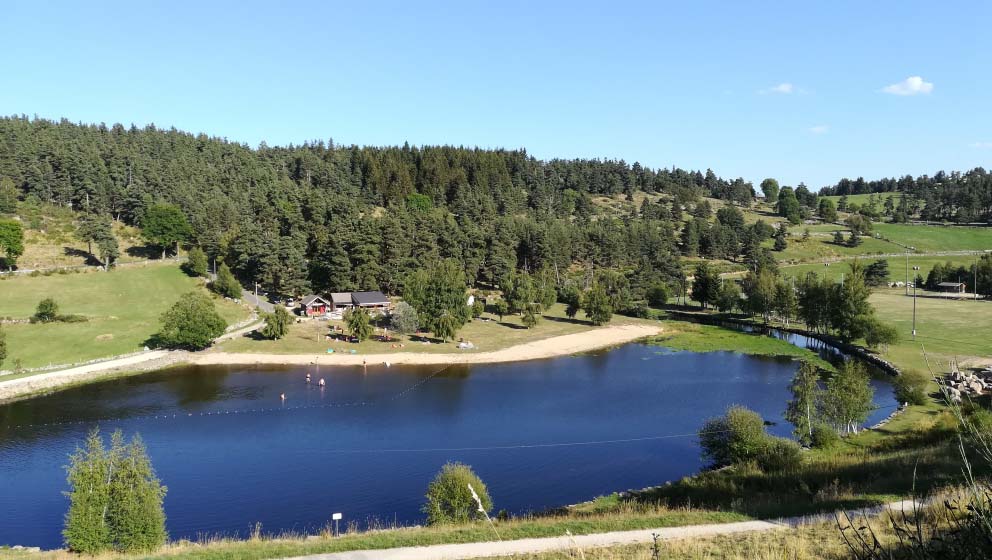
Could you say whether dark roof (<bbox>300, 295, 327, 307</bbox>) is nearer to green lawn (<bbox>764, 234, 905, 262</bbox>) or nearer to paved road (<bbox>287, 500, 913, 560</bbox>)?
paved road (<bbox>287, 500, 913, 560</bbox>)

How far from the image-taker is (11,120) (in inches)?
5344

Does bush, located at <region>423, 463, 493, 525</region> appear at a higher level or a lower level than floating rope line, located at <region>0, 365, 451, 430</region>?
higher

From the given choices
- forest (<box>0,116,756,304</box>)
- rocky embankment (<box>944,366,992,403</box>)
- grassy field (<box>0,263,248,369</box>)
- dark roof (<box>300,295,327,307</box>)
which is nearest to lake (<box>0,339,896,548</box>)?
rocky embankment (<box>944,366,992,403</box>)

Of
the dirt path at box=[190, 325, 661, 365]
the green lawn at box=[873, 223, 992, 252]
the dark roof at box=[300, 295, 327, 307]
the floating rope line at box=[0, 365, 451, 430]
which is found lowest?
the floating rope line at box=[0, 365, 451, 430]

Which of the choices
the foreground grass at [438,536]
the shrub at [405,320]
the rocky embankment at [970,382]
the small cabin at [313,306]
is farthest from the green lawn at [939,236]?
the foreground grass at [438,536]

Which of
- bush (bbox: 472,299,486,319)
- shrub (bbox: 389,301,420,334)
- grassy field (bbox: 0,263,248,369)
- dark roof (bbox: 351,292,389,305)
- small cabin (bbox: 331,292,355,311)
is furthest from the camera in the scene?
bush (bbox: 472,299,486,319)

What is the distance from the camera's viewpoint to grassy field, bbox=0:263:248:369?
58.6 meters

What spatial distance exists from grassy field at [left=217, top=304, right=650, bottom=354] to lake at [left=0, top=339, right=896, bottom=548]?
534 centimetres

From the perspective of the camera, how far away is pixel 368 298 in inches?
3115

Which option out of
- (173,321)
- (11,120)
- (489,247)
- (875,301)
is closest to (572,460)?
(173,321)

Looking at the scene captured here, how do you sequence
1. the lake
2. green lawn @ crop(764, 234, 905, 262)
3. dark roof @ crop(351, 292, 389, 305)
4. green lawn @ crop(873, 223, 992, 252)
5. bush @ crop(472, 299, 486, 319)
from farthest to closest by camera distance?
green lawn @ crop(873, 223, 992, 252)
green lawn @ crop(764, 234, 905, 262)
bush @ crop(472, 299, 486, 319)
dark roof @ crop(351, 292, 389, 305)
the lake

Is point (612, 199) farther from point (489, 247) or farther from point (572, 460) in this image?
point (572, 460)

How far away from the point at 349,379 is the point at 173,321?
1994cm

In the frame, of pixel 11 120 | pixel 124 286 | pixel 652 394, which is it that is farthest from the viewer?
pixel 11 120
